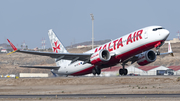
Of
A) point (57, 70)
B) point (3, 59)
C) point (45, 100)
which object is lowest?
point (45, 100)

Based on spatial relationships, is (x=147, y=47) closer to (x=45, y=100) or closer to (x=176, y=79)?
(x=176, y=79)

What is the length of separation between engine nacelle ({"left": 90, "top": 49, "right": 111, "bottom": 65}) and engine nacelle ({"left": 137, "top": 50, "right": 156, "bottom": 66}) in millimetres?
7750

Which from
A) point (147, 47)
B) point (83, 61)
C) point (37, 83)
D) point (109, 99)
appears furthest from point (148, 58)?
point (109, 99)

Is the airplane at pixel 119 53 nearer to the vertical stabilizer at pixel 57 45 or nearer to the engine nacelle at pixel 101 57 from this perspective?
the engine nacelle at pixel 101 57

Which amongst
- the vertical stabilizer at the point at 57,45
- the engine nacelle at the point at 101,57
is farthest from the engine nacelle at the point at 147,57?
the vertical stabilizer at the point at 57,45

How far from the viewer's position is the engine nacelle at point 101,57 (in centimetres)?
4591

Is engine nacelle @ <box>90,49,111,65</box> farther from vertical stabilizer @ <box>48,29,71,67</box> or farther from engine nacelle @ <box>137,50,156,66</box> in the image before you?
vertical stabilizer @ <box>48,29,71,67</box>

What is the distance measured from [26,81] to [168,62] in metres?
88.0

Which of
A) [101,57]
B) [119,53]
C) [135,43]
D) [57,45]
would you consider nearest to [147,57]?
[119,53]

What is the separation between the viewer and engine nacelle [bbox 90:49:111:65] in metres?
45.9

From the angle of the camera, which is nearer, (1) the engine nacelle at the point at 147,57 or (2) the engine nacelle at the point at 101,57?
(2) the engine nacelle at the point at 101,57

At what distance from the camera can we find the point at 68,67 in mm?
56031

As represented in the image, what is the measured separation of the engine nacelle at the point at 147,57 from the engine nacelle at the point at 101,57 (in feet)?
25.4

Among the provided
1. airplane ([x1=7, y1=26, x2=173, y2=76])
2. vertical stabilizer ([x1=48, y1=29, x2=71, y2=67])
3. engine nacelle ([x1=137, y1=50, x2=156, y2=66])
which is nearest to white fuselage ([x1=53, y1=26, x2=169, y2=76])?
airplane ([x1=7, y1=26, x2=173, y2=76])
